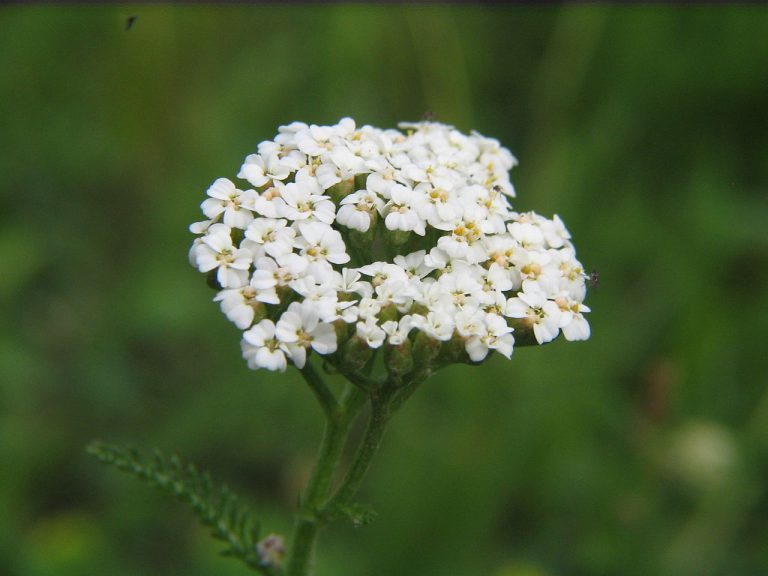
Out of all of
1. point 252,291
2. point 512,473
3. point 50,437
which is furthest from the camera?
point 50,437

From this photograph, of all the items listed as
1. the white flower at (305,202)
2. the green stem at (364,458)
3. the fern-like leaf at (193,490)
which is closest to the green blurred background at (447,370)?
the fern-like leaf at (193,490)

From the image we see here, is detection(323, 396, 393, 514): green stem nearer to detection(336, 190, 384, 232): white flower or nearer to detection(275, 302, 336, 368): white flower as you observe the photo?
detection(275, 302, 336, 368): white flower

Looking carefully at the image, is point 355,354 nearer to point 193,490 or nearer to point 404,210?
point 404,210

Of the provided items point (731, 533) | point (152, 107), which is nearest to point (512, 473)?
point (731, 533)

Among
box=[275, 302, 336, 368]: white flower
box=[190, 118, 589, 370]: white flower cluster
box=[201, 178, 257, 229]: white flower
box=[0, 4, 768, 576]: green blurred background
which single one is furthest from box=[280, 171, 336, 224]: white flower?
box=[0, 4, 768, 576]: green blurred background

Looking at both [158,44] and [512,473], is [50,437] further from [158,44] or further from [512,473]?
[158,44]

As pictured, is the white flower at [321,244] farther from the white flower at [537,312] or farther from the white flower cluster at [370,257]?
the white flower at [537,312]
